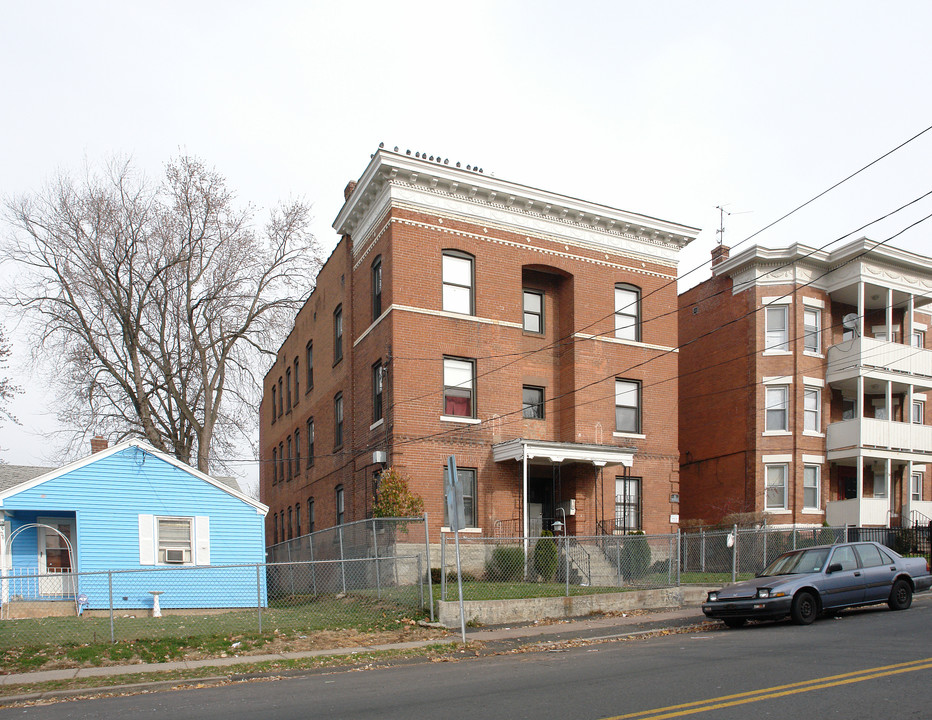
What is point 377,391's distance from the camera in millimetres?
25750

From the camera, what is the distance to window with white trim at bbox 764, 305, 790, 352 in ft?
103

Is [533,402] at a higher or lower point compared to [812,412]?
higher

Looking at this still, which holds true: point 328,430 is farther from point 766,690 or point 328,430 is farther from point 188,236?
point 766,690

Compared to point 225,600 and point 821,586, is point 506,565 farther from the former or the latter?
point 821,586

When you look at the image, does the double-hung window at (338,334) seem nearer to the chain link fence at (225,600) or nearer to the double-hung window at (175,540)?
the chain link fence at (225,600)

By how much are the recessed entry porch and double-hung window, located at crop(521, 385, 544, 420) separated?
161cm

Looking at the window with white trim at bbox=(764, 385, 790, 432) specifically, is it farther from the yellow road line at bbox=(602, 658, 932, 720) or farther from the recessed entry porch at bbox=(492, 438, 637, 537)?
the yellow road line at bbox=(602, 658, 932, 720)

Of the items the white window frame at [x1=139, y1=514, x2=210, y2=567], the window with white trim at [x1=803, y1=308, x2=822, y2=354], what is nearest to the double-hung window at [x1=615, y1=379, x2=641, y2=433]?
the window with white trim at [x1=803, y1=308, x2=822, y2=354]

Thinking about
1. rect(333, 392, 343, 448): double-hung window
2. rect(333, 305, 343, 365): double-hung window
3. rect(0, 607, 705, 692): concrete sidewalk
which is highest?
rect(333, 305, 343, 365): double-hung window

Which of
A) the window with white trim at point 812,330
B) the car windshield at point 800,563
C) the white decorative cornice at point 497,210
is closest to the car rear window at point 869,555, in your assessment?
the car windshield at point 800,563

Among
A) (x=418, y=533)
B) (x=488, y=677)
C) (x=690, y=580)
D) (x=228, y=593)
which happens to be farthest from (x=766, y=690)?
(x=228, y=593)

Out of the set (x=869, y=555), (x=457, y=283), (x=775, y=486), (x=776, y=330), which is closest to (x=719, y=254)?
(x=776, y=330)

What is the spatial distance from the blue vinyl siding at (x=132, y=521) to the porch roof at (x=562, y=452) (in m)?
7.65

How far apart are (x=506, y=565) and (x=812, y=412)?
15.6m
